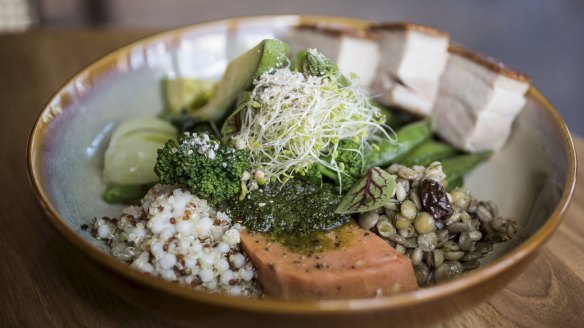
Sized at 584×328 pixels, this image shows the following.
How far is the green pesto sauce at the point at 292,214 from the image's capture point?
217 centimetres

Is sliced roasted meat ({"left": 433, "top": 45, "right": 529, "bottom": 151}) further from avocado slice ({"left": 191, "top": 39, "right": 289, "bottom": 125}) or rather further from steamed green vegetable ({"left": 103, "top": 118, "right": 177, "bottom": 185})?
steamed green vegetable ({"left": 103, "top": 118, "right": 177, "bottom": 185})

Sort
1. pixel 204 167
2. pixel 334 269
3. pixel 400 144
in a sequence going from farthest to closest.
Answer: pixel 400 144
pixel 204 167
pixel 334 269

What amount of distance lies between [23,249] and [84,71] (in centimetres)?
89

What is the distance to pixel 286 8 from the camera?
A: 6.98 metres

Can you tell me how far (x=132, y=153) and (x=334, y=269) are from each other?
1224 mm

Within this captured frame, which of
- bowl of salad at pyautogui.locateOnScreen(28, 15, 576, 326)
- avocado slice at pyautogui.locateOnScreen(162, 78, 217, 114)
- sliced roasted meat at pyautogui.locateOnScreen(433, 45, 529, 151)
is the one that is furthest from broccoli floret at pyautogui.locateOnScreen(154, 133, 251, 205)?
sliced roasted meat at pyautogui.locateOnScreen(433, 45, 529, 151)

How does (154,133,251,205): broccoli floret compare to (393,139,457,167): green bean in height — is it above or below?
above

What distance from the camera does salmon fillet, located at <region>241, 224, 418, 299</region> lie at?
1.92 meters

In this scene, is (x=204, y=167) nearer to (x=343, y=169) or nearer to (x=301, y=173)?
(x=301, y=173)

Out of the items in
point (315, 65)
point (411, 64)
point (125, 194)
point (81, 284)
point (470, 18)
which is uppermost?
point (315, 65)

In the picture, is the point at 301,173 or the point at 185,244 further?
the point at 301,173

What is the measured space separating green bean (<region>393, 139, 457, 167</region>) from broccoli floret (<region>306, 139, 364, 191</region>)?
1.05 feet

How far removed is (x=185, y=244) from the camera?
6.66 feet

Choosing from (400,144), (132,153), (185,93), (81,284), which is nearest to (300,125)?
(400,144)
